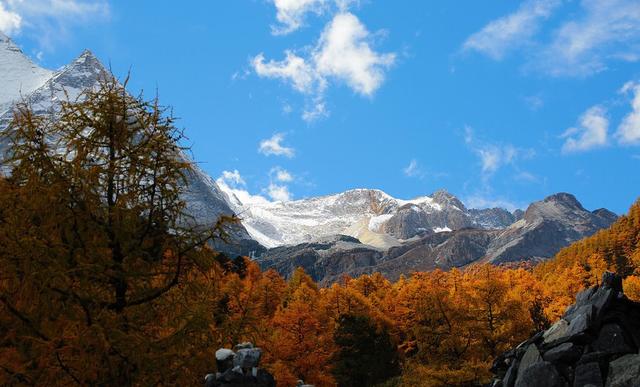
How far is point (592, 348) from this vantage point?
1786cm

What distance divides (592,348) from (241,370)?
44.4 feet

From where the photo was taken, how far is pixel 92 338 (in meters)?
8.32

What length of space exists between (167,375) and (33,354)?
2230 millimetres

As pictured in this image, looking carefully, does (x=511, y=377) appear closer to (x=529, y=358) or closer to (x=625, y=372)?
(x=529, y=358)

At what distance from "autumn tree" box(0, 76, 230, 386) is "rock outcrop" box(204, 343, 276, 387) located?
1218 centimetres

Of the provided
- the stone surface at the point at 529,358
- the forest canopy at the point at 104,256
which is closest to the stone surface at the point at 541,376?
the stone surface at the point at 529,358

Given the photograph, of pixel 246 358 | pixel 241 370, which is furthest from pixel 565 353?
pixel 241 370

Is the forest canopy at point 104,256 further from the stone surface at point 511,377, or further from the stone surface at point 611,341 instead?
the stone surface at point 511,377

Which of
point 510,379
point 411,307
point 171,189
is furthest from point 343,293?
point 171,189

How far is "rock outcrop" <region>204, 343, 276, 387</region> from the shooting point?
21.5 m

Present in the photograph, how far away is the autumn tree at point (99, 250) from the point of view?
27.7 feet

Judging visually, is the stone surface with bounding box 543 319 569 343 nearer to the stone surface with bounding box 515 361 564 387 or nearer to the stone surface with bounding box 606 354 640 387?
the stone surface with bounding box 515 361 564 387

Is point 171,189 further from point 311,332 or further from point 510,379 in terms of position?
point 311,332

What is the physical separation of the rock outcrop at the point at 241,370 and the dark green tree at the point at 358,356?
16414mm
